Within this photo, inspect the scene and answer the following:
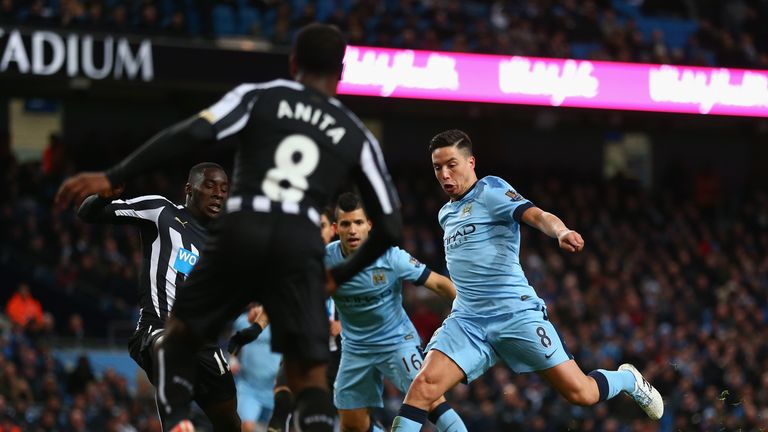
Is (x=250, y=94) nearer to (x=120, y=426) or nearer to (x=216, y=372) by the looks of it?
(x=216, y=372)

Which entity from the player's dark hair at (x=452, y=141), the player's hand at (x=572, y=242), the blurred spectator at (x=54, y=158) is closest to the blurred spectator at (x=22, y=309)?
the blurred spectator at (x=54, y=158)

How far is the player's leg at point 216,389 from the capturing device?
8.02 meters

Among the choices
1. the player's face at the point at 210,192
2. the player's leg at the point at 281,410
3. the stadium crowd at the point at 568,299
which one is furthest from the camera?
the stadium crowd at the point at 568,299

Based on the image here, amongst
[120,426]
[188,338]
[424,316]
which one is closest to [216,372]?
[188,338]

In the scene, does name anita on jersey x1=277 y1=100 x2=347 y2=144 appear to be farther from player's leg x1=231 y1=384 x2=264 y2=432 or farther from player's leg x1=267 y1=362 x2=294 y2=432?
player's leg x1=231 y1=384 x2=264 y2=432

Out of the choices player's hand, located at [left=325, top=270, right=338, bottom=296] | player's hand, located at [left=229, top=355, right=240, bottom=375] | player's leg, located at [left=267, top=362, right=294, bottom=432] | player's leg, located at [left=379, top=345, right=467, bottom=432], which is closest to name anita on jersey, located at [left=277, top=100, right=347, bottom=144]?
player's hand, located at [left=325, top=270, right=338, bottom=296]

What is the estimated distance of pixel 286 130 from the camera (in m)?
6.03

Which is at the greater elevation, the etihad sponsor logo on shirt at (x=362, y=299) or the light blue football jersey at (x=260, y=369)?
the etihad sponsor logo on shirt at (x=362, y=299)

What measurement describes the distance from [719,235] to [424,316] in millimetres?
10978

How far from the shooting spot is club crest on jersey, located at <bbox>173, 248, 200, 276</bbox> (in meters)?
8.30

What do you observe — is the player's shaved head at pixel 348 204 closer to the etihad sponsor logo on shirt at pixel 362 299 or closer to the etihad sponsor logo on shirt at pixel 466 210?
the etihad sponsor logo on shirt at pixel 362 299

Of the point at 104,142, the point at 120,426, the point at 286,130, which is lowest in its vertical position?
the point at 120,426

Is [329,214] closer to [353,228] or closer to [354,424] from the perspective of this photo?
[353,228]

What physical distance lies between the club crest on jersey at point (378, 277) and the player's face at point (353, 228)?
A: 256 millimetres
